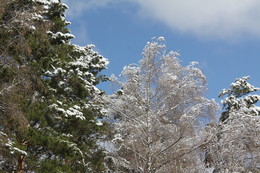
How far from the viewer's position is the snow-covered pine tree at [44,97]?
9.55 m

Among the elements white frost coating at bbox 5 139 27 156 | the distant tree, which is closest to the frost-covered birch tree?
the distant tree

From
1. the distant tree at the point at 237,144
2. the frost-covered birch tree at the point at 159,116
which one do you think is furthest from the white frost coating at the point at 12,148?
the distant tree at the point at 237,144

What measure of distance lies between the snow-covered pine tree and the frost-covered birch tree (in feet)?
4.29

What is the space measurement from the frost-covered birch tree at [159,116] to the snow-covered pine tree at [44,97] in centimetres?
131

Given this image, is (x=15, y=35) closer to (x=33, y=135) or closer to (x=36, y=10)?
(x=36, y=10)

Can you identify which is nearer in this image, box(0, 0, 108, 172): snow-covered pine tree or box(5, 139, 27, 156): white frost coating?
box(0, 0, 108, 172): snow-covered pine tree

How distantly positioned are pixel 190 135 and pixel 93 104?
15.6ft

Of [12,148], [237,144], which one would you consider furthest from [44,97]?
[237,144]

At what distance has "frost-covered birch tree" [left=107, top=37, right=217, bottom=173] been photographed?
11542 mm

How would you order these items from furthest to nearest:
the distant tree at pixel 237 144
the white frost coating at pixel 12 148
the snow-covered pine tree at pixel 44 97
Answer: the distant tree at pixel 237 144, the white frost coating at pixel 12 148, the snow-covered pine tree at pixel 44 97

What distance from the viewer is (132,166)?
12273 mm

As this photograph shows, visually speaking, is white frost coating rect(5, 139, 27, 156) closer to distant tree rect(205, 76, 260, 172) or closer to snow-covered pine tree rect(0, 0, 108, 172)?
snow-covered pine tree rect(0, 0, 108, 172)

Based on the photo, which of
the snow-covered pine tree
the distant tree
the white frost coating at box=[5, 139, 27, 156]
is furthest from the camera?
the distant tree

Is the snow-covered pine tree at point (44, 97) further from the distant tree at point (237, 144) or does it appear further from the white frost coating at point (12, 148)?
the distant tree at point (237, 144)
